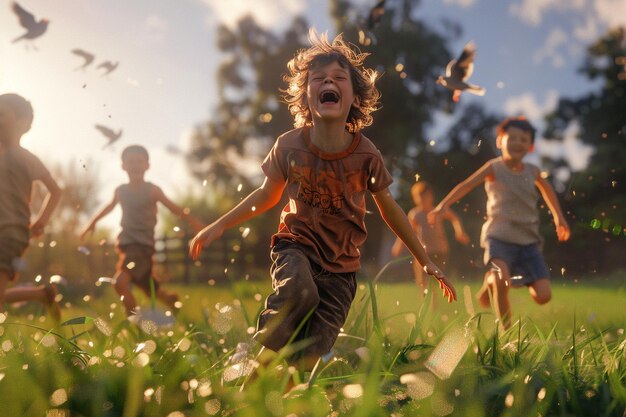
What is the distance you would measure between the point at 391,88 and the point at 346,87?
65.1 feet

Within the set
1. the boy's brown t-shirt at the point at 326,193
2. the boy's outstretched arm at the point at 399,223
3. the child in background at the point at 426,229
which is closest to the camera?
the boy's brown t-shirt at the point at 326,193

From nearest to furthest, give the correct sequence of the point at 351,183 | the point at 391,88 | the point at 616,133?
the point at 351,183, the point at 616,133, the point at 391,88

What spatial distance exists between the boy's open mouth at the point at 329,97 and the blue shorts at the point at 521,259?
2.54 meters

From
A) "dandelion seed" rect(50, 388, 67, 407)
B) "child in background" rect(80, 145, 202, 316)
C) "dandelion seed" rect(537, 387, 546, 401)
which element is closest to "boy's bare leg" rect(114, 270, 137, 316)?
"child in background" rect(80, 145, 202, 316)

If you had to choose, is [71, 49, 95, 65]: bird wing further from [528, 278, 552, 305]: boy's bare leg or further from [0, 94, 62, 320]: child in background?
[528, 278, 552, 305]: boy's bare leg

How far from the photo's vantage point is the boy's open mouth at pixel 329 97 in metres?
3.29

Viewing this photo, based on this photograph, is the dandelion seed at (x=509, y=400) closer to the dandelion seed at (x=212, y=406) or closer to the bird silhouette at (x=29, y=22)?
the dandelion seed at (x=212, y=406)

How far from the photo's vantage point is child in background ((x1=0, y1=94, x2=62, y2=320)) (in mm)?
4840

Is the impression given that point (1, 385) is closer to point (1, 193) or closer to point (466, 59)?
point (1, 193)

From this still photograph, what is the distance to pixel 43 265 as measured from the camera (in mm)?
15867

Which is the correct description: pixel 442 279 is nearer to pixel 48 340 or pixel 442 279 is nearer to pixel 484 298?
pixel 48 340

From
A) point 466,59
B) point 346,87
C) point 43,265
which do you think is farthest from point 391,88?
point 346,87

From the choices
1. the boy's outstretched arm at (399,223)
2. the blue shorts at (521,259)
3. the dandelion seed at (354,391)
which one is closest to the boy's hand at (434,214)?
the blue shorts at (521,259)

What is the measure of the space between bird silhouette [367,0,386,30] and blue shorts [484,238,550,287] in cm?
185
